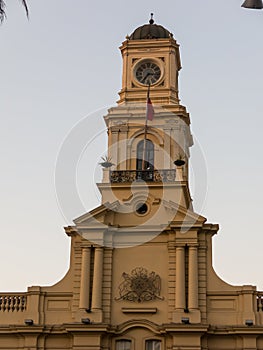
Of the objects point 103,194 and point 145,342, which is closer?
point 145,342

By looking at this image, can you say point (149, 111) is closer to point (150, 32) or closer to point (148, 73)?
point (148, 73)

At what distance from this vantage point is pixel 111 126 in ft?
121

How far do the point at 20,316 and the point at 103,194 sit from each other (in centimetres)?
676

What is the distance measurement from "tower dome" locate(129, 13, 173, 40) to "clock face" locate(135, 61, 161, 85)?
65.4 inches

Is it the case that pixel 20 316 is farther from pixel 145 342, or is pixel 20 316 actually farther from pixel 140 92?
pixel 140 92

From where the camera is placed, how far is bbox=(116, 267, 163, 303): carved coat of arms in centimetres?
3142

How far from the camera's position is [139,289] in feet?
104

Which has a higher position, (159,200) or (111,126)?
(111,126)

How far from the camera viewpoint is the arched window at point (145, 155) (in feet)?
117

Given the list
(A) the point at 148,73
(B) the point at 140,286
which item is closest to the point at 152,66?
(A) the point at 148,73

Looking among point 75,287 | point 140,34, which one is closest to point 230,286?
point 75,287

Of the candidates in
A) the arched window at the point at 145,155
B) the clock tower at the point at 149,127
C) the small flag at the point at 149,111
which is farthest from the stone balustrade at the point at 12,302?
the small flag at the point at 149,111

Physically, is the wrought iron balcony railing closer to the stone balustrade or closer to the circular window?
the circular window

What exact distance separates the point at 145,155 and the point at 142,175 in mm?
1701
